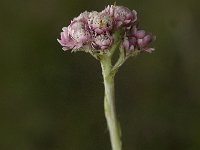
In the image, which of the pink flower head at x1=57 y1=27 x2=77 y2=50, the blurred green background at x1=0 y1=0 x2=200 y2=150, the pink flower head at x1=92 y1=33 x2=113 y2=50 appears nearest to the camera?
the pink flower head at x1=92 y1=33 x2=113 y2=50


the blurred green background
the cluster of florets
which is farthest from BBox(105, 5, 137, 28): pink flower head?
the blurred green background

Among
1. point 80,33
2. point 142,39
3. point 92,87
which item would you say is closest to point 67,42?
point 80,33

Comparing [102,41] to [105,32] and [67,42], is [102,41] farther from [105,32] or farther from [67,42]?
[67,42]

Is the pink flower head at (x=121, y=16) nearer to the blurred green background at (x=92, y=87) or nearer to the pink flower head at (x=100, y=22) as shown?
the pink flower head at (x=100, y=22)

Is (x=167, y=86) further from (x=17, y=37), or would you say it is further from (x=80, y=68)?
(x=17, y=37)

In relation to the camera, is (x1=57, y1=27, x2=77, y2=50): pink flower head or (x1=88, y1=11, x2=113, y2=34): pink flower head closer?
(x1=88, y1=11, x2=113, y2=34): pink flower head

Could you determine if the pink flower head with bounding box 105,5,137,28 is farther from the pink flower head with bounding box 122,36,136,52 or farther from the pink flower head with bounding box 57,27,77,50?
the pink flower head with bounding box 57,27,77,50
